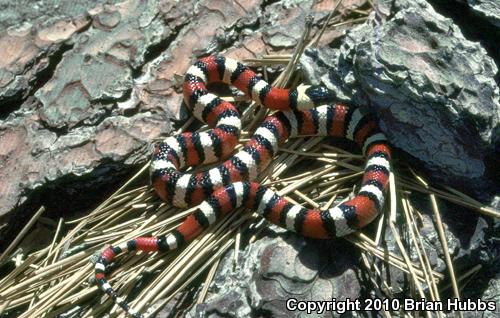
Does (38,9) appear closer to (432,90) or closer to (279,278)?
(279,278)

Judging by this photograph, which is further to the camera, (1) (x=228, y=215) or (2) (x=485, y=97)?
(1) (x=228, y=215)

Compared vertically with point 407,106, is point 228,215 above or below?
below

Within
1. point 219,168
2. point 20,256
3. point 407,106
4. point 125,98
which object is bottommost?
point 20,256

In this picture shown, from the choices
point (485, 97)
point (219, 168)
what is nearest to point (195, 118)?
point (219, 168)

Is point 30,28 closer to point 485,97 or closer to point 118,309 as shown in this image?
point 118,309


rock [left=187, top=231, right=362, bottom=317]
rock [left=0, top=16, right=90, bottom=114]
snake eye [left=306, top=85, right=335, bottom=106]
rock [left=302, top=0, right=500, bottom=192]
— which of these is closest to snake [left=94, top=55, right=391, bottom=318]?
snake eye [left=306, top=85, right=335, bottom=106]

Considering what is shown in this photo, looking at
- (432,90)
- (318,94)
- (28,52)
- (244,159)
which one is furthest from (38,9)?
(432,90)
